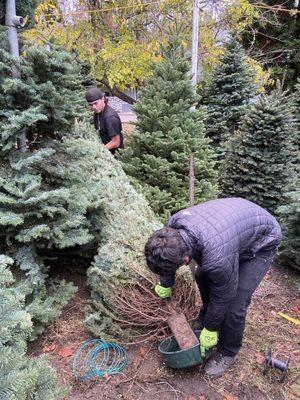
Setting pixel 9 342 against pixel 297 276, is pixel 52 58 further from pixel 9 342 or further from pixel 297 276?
pixel 297 276

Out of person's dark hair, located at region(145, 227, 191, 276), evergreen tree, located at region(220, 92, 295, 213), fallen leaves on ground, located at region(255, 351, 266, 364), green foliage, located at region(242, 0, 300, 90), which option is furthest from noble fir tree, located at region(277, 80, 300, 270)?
green foliage, located at region(242, 0, 300, 90)

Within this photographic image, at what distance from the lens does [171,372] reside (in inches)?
109

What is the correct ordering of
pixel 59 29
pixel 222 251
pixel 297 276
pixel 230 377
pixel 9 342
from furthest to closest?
pixel 59 29 → pixel 297 276 → pixel 230 377 → pixel 222 251 → pixel 9 342

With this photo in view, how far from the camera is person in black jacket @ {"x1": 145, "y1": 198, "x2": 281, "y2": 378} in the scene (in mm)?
2225

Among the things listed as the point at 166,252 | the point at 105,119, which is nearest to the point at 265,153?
the point at 105,119

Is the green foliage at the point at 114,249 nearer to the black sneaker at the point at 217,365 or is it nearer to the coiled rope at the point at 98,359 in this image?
the coiled rope at the point at 98,359

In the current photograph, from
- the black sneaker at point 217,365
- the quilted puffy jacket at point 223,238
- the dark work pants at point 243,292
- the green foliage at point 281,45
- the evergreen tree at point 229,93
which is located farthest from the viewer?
the green foliage at point 281,45

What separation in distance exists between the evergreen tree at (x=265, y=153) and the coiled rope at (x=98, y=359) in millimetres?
4182

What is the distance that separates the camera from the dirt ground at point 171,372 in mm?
2609

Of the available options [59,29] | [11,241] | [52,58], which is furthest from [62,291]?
[59,29]

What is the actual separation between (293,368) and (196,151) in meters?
3.29

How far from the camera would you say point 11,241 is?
121 inches

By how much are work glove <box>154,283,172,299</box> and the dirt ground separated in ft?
1.51

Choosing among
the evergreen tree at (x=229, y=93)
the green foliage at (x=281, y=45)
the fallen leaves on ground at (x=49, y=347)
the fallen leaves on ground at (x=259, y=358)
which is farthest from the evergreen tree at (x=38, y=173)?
the green foliage at (x=281, y=45)
